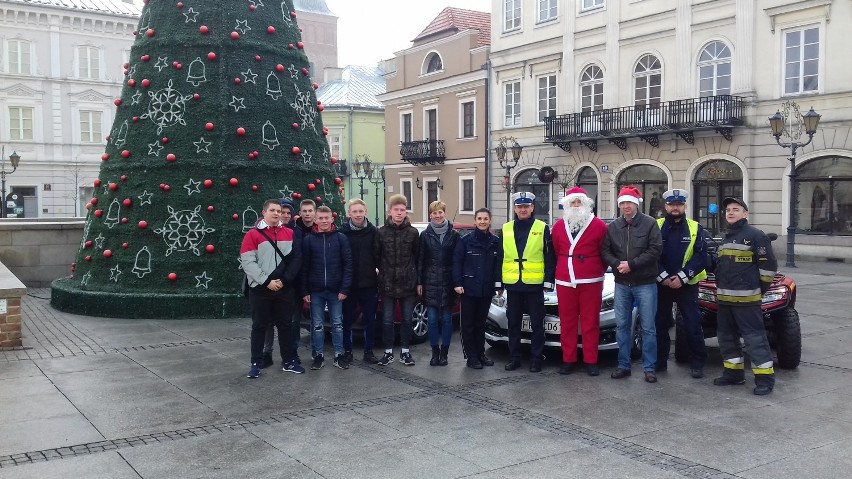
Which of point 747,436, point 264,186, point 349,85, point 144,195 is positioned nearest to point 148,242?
point 144,195

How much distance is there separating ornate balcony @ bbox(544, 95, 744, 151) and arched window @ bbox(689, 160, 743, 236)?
1.11 m

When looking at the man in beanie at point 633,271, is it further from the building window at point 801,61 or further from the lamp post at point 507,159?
the lamp post at point 507,159

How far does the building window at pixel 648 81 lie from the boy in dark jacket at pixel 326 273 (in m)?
21.5

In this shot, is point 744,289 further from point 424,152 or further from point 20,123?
point 20,123

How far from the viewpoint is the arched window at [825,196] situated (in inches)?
889

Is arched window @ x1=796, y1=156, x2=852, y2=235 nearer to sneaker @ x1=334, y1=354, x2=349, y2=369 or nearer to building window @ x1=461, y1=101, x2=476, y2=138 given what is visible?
building window @ x1=461, y1=101, x2=476, y2=138

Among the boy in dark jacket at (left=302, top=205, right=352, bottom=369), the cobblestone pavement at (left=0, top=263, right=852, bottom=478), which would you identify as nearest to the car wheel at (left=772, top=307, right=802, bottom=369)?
the cobblestone pavement at (left=0, top=263, right=852, bottom=478)

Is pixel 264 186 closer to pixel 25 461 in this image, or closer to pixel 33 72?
pixel 25 461

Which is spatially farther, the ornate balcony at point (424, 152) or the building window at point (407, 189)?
the building window at point (407, 189)

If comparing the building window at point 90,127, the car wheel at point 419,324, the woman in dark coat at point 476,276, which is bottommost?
the car wheel at point 419,324

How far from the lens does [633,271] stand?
7.69m

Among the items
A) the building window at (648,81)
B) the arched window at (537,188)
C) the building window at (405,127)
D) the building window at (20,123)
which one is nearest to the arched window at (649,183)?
the building window at (648,81)

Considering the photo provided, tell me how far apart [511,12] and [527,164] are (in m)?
6.78

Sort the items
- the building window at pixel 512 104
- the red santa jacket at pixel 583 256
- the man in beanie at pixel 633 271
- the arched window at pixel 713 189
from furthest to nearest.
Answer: the building window at pixel 512 104, the arched window at pixel 713 189, the red santa jacket at pixel 583 256, the man in beanie at pixel 633 271
